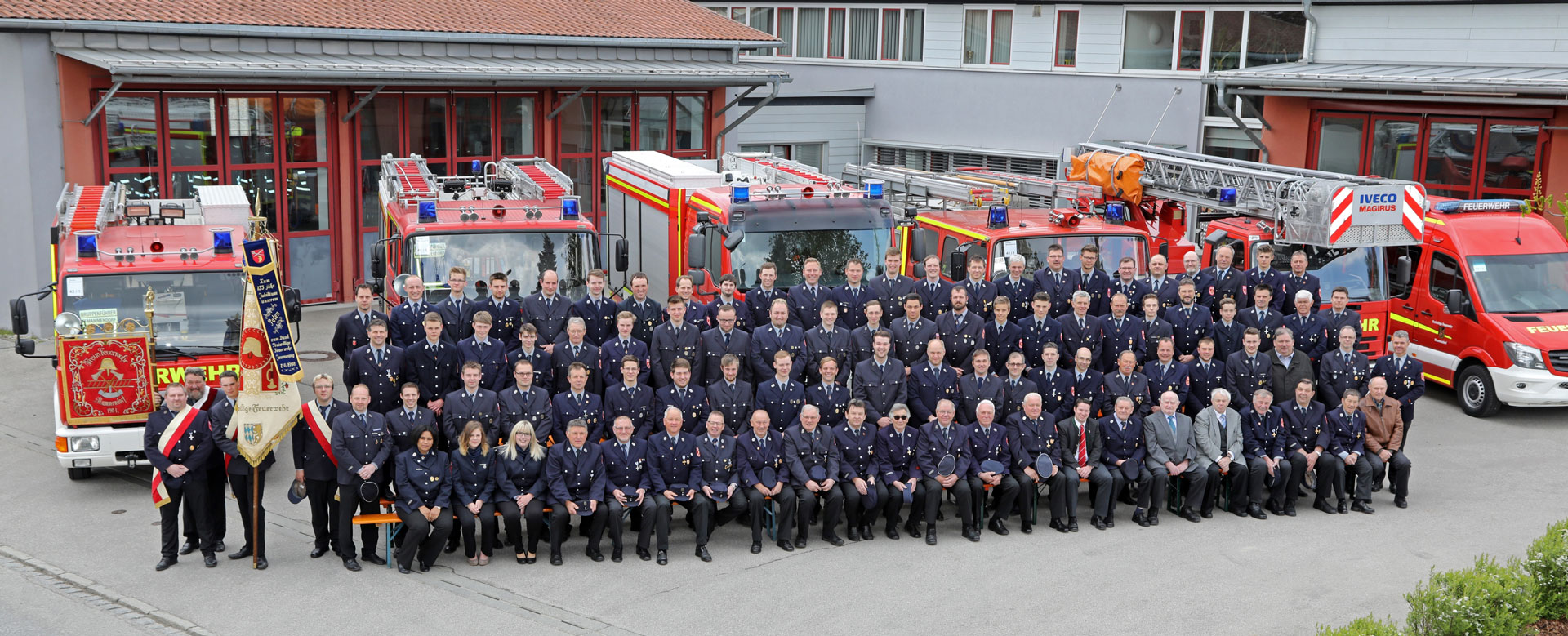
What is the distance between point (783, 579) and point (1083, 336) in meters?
4.30

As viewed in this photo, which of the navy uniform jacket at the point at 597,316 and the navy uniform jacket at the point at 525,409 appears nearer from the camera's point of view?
the navy uniform jacket at the point at 525,409

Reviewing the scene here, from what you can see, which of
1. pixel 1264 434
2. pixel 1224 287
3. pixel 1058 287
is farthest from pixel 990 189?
pixel 1264 434

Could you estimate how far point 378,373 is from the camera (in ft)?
37.0

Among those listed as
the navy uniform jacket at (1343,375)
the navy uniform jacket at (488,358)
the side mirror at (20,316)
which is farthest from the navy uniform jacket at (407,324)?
the navy uniform jacket at (1343,375)

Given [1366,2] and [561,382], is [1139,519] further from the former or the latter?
[1366,2]

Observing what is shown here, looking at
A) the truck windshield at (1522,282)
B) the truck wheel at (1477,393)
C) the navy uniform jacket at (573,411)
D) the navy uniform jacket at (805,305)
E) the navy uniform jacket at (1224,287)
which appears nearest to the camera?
the navy uniform jacket at (573,411)

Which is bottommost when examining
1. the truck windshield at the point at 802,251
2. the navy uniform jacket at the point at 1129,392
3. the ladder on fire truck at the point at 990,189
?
the navy uniform jacket at the point at 1129,392

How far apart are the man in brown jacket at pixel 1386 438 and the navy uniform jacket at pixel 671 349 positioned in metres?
5.82

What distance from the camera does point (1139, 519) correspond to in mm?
11414

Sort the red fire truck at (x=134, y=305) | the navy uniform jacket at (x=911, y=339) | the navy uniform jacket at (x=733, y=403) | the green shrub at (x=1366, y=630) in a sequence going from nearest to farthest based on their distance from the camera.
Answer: the green shrub at (x=1366, y=630)
the red fire truck at (x=134, y=305)
the navy uniform jacket at (x=733, y=403)
the navy uniform jacket at (x=911, y=339)

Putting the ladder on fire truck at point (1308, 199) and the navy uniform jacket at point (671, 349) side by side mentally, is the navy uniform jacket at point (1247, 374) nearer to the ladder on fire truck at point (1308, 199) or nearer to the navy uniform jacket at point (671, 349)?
the ladder on fire truck at point (1308, 199)

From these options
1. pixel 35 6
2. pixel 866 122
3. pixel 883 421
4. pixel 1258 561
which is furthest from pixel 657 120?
pixel 1258 561

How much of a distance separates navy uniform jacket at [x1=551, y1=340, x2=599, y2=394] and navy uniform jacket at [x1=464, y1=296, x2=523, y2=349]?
32.1 inches

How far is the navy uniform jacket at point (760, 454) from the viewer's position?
10656 millimetres
